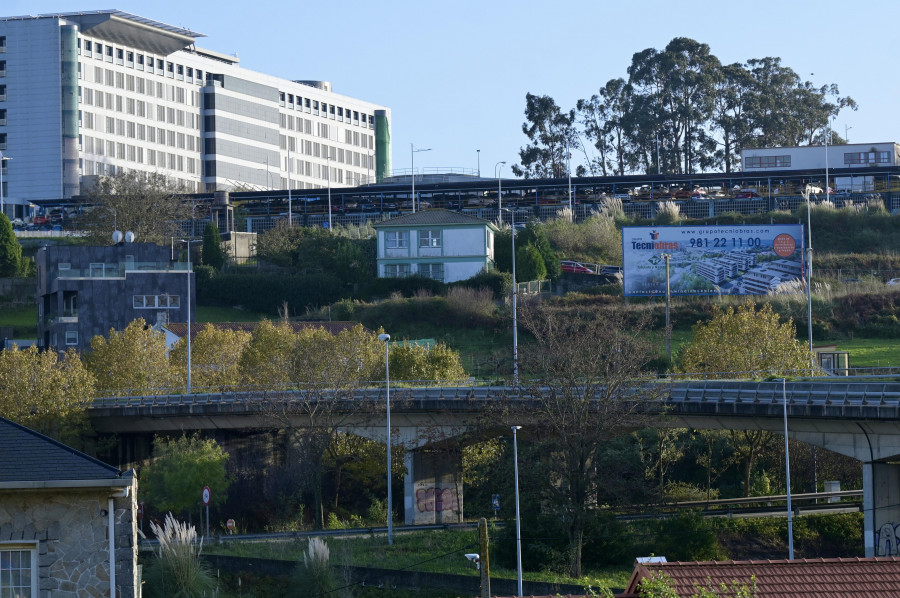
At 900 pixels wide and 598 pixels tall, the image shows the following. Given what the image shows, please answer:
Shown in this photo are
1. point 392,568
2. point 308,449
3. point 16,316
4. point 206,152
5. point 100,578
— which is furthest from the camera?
point 206,152

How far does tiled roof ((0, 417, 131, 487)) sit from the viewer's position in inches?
736

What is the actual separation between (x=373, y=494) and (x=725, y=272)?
36446 millimetres

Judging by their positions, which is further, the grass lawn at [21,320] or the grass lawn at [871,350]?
the grass lawn at [21,320]

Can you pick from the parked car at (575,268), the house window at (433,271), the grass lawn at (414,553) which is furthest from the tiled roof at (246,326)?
the grass lawn at (414,553)

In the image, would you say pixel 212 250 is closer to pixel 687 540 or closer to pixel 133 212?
pixel 133 212

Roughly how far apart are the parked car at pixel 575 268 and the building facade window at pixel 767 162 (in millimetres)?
28042

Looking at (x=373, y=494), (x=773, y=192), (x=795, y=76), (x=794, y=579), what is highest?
(x=795, y=76)

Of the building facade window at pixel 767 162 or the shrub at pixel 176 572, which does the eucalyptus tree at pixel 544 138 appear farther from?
the shrub at pixel 176 572

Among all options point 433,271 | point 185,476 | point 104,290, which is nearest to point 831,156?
point 433,271

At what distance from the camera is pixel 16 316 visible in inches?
4107

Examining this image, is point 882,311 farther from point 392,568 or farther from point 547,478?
point 392,568

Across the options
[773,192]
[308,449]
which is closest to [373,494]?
[308,449]

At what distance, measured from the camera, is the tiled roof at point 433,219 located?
341 ft

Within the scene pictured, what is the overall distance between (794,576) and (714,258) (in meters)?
75.6
